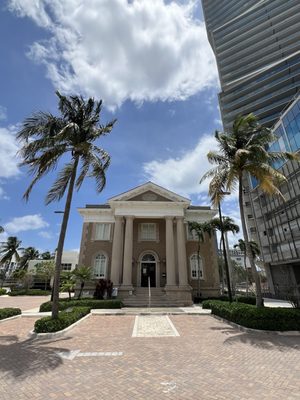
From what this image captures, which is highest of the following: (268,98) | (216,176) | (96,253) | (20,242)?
(268,98)

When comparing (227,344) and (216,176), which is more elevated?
(216,176)

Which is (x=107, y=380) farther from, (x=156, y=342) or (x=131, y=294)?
(x=131, y=294)

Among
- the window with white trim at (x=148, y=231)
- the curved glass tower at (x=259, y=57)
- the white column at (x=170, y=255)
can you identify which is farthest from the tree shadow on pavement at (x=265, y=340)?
the curved glass tower at (x=259, y=57)

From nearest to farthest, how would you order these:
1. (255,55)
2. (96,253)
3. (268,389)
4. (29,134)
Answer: (268,389)
(29,134)
(96,253)
(255,55)

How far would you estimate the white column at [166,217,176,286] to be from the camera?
904 inches

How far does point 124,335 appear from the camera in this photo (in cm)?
1016

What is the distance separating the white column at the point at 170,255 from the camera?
2296cm

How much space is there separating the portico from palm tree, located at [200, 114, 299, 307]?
10691 millimetres

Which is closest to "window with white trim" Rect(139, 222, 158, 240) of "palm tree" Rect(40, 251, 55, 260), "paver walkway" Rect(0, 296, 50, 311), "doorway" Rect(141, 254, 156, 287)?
"doorway" Rect(141, 254, 156, 287)

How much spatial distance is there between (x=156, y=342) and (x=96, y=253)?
1882cm

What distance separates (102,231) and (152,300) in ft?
32.6

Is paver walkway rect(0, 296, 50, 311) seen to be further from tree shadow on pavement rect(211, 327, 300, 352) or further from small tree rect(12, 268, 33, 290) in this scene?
tree shadow on pavement rect(211, 327, 300, 352)

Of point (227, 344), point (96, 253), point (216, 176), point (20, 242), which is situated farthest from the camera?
point (20, 242)

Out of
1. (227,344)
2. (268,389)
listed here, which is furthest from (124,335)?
(268,389)
